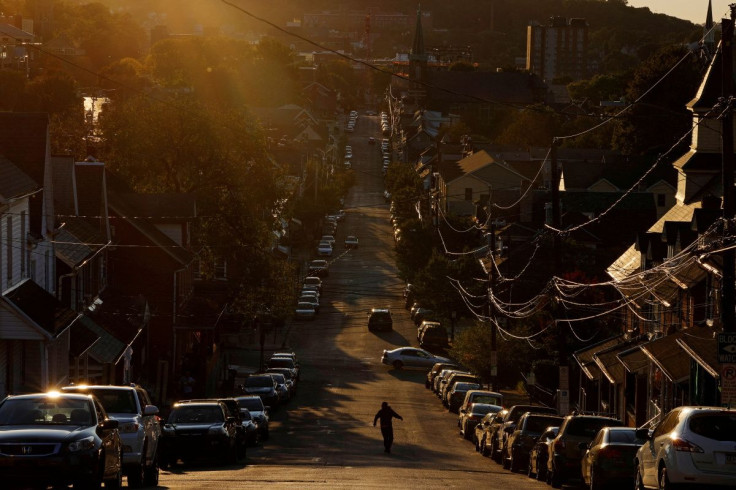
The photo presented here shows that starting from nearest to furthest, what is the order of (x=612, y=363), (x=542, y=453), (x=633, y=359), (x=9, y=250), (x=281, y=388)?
1. (x=542, y=453)
2. (x=9, y=250)
3. (x=633, y=359)
4. (x=612, y=363)
5. (x=281, y=388)

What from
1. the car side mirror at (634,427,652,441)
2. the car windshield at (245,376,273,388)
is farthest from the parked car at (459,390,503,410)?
the car side mirror at (634,427,652,441)

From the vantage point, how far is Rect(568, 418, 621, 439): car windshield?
30109 mm

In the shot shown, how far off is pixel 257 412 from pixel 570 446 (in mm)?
17408

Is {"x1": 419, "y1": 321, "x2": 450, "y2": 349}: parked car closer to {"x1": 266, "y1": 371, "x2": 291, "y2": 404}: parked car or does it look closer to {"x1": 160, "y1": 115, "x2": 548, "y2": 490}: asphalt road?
{"x1": 160, "y1": 115, "x2": 548, "y2": 490}: asphalt road

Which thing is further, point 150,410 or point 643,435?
point 150,410

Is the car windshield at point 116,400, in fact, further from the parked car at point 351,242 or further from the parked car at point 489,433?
the parked car at point 351,242

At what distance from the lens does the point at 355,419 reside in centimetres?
5475

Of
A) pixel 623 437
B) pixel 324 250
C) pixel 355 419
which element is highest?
pixel 324 250

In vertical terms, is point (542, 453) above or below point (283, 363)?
above

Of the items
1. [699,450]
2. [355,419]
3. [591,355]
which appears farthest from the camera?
[355,419]

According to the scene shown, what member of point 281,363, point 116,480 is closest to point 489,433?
point 116,480

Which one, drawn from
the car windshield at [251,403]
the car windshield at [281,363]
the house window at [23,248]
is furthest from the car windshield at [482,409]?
the car windshield at [281,363]

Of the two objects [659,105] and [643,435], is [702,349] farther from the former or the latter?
[659,105]

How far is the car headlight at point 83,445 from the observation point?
20.8 meters
